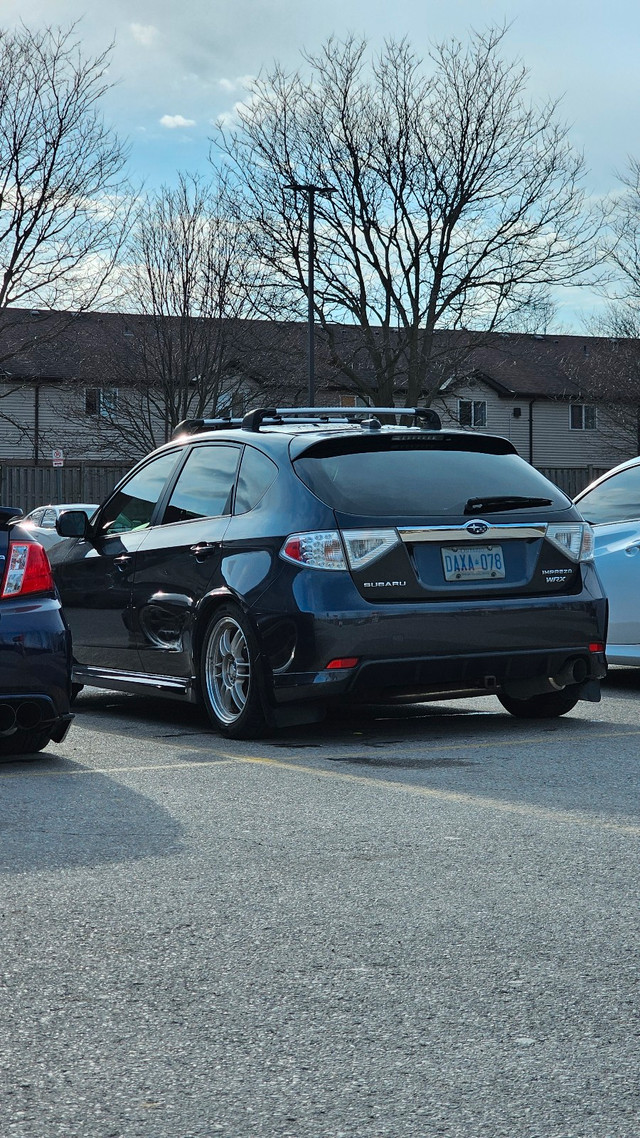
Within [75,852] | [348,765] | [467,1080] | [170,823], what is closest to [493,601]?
[348,765]

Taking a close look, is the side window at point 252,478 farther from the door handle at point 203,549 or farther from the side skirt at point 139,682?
the side skirt at point 139,682

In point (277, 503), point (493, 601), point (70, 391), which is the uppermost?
point (70, 391)

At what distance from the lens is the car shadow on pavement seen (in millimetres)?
4797

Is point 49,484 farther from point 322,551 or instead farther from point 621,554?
point 322,551

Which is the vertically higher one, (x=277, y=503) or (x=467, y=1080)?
(x=277, y=503)

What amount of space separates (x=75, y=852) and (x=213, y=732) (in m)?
3.17

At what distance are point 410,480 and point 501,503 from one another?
49cm

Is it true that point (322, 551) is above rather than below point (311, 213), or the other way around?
below

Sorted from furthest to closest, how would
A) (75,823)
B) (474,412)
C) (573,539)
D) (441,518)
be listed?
(474,412), (573,539), (441,518), (75,823)

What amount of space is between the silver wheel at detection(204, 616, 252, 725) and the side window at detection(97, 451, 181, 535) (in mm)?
1299

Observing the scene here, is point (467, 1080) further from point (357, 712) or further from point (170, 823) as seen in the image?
point (357, 712)

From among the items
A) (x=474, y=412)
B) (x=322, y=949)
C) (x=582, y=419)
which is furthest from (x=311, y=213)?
(x=582, y=419)

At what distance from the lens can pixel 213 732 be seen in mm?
8023

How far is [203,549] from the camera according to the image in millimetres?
7961
